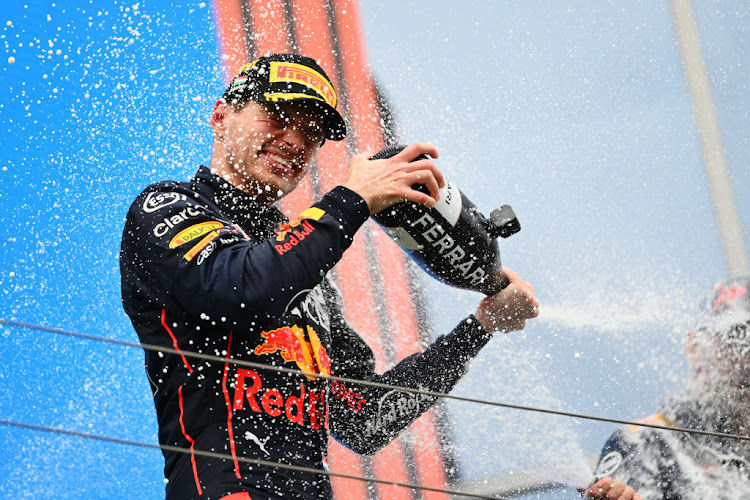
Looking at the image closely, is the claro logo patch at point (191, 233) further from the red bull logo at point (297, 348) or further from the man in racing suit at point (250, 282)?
the red bull logo at point (297, 348)

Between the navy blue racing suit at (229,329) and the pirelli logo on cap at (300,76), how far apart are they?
→ 0.25m

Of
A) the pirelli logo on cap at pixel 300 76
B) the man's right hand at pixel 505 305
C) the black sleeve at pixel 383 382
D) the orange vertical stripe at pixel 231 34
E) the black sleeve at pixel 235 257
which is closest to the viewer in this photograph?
the black sleeve at pixel 235 257

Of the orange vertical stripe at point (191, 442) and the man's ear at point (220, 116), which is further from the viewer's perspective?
the man's ear at point (220, 116)

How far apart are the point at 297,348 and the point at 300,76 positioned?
494 millimetres

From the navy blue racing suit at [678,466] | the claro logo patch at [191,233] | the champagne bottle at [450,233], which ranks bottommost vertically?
the navy blue racing suit at [678,466]

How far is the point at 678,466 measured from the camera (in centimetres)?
179

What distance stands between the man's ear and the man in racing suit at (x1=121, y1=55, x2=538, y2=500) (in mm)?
30

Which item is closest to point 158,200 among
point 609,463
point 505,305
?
point 505,305

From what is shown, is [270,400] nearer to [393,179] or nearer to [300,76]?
[393,179]

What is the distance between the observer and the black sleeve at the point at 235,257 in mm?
1153

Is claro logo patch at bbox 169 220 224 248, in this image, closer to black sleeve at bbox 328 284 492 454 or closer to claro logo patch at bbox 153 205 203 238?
claro logo patch at bbox 153 205 203 238

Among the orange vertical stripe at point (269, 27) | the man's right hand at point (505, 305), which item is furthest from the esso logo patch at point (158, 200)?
the orange vertical stripe at point (269, 27)

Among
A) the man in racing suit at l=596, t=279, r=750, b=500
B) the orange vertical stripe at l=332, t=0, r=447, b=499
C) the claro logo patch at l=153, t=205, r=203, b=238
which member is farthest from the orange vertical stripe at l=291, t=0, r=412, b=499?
the claro logo patch at l=153, t=205, r=203, b=238

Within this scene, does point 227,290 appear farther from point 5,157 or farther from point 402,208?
point 5,157
